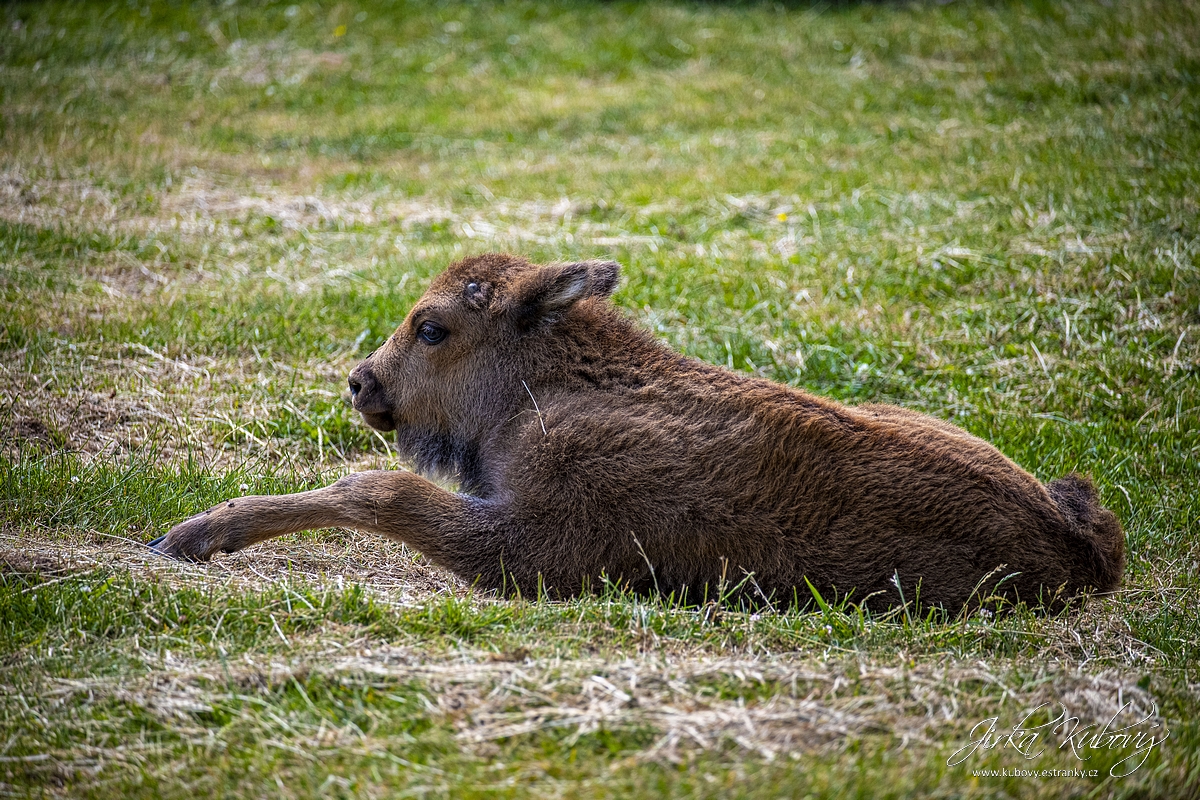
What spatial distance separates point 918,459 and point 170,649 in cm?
351

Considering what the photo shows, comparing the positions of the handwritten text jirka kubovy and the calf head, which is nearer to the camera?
the handwritten text jirka kubovy

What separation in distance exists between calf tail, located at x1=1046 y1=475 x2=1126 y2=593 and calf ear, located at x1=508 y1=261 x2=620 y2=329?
8.73ft

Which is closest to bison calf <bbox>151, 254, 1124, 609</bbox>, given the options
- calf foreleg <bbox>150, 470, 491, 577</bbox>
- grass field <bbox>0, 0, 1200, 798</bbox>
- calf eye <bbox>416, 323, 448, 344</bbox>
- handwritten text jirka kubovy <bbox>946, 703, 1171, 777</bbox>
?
calf foreleg <bbox>150, 470, 491, 577</bbox>

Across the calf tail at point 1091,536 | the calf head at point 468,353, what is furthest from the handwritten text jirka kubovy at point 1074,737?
the calf head at point 468,353

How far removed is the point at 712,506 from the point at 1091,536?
6.40 ft

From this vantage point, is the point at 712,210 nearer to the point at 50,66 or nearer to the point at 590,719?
the point at 590,719

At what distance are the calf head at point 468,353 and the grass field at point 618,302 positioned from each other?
70 centimetres

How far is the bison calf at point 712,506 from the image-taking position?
4996mm

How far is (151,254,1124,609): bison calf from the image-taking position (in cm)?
500

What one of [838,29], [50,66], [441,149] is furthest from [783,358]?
[50,66]

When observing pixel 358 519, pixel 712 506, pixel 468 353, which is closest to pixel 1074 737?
pixel 712 506

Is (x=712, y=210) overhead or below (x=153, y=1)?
below

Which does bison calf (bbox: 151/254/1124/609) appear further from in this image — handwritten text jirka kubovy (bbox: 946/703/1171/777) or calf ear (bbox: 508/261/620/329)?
handwritten text jirka kubovy (bbox: 946/703/1171/777)

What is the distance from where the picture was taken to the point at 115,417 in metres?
7.00
